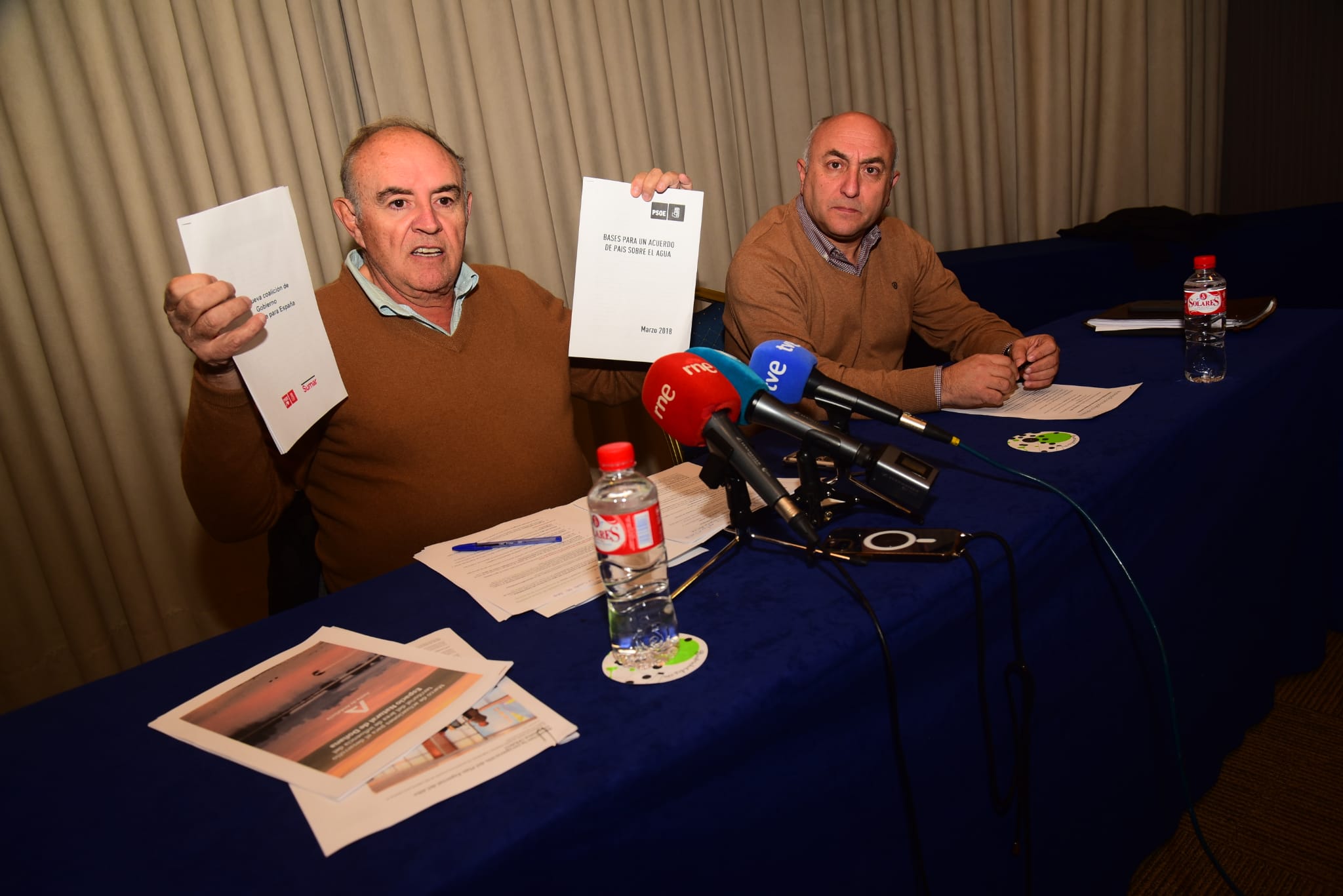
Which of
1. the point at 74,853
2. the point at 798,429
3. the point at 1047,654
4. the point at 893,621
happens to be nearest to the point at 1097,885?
the point at 1047,654

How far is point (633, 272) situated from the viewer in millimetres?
1755

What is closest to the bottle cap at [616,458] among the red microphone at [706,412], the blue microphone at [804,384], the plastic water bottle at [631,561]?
the plastic water bottle at [631,561]

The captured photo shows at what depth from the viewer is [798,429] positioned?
1.14 m

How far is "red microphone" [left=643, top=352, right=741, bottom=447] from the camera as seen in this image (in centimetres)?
111

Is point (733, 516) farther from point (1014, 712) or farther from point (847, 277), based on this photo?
point (847, 277)

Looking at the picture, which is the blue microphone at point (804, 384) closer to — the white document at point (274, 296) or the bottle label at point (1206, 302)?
the white document at point (274, 296)

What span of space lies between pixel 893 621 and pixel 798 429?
0.95 ft

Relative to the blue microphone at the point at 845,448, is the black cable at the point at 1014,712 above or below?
below

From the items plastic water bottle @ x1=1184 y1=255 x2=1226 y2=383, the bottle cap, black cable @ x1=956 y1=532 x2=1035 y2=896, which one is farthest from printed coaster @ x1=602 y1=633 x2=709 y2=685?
plastic water bottle @ x1=1184 y1=255 x2=1226 y2=383

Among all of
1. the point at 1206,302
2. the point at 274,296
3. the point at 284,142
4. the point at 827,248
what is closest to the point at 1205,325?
the point at 1206,302

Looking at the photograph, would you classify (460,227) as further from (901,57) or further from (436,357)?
(901,57)

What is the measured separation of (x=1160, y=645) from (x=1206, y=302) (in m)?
0.80

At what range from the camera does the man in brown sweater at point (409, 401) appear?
69.9 inches

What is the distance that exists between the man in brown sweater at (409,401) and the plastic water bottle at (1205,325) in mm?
1140
